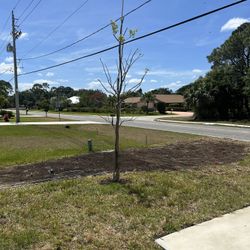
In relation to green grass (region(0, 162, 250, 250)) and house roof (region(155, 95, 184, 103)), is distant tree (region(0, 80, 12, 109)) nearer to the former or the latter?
house roof (region(155, 95, 184, 103))

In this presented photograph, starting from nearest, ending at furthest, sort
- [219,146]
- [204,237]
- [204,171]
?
1. [204,237]
2. [204,171]
3. [219,146]

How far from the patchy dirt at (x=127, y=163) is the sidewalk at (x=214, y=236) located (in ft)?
12.5

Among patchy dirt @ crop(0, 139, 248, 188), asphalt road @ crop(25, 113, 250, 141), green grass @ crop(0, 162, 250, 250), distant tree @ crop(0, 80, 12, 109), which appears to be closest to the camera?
green grass @ crop(0, 162, 250, 250)

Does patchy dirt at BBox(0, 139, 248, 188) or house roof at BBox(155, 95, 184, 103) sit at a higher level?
house roof at BBox(155, 95, 184, 103)

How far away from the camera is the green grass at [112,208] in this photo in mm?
5219

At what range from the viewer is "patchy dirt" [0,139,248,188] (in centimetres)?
915

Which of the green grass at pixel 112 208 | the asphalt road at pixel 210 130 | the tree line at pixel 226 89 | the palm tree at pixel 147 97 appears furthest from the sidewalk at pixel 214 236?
the palm tree at pixel 147 97

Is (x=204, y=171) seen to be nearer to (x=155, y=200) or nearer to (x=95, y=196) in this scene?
(x=155, y=200)

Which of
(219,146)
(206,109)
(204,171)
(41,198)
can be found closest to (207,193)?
(204,171)

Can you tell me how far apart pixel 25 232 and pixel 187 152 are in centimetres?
868

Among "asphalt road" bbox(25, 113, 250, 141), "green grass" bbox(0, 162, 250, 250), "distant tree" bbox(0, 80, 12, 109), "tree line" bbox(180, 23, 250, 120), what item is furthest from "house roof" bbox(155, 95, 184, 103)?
"green grass" bbox(0, 162, 250, 250)

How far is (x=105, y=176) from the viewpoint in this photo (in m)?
8.56

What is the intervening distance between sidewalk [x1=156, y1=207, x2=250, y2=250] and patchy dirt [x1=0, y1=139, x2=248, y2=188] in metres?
3.80

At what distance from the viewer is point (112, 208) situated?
641 centimetres
